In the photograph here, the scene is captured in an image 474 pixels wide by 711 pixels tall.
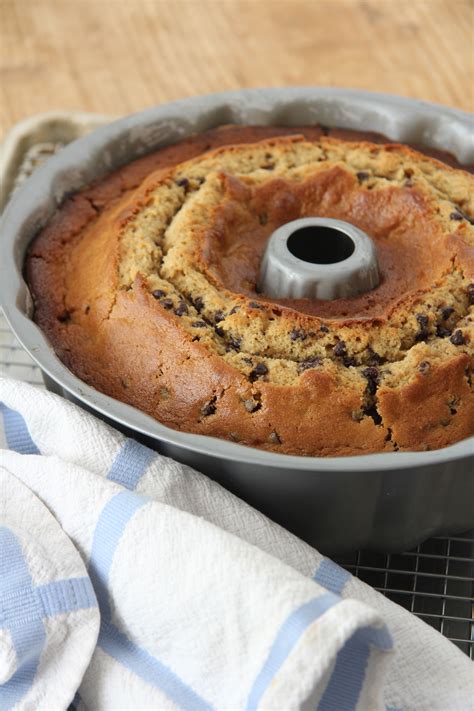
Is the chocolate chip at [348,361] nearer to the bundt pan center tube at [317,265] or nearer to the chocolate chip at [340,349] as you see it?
the chocolate chip at [340,349]

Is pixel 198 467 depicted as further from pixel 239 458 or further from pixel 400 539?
pixel 400 539

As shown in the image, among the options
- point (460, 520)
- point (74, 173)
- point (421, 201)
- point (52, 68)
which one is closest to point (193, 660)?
point (460, 520)

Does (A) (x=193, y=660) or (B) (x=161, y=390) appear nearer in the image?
(A) (x=193, y=660)

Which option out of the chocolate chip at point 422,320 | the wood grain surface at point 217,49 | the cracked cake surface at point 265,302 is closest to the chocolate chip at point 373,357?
the cracked cake surface at point 265,302

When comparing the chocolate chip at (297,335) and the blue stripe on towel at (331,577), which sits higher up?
the chocolate chip at (297,335)

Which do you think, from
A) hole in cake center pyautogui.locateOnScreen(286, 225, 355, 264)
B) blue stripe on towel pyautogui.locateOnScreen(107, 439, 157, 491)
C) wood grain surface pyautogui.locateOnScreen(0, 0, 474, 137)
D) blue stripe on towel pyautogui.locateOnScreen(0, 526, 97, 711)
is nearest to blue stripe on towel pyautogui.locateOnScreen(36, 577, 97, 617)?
blue stripe on towel pyautogui.locateOnScreen(0, 526, 97, 711)

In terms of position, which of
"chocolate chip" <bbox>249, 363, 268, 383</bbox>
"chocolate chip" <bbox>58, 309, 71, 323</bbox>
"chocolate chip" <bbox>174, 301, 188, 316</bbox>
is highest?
"chocolate chip" <bbox>174, 301, 188, 316</bbox>

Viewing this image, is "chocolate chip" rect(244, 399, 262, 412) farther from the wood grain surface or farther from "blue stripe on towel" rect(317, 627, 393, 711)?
the wood grain surface
